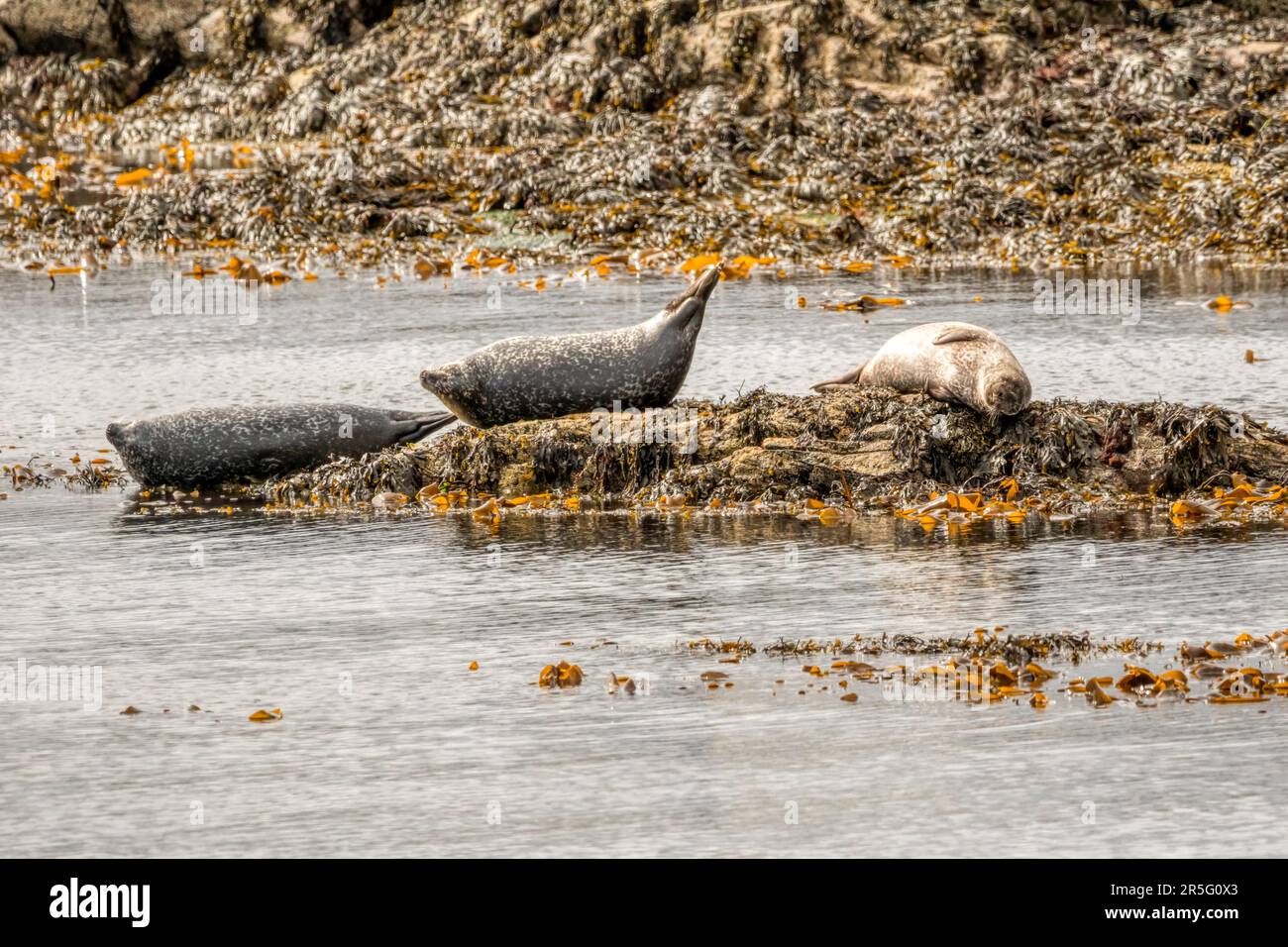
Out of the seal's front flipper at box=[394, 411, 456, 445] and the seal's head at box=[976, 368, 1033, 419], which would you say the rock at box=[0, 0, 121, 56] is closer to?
the seal's front flipper at box=[394, 411, 456, 445]

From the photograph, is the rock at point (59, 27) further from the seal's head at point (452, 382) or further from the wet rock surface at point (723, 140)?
the seal's head at point (452, 382)

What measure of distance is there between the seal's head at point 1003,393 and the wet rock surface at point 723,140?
1107cm

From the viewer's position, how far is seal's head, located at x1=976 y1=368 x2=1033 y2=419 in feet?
35.4

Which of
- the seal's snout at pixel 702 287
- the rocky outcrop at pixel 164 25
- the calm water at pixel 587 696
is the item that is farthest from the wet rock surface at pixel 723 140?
the seal's snout at pixel 702 287

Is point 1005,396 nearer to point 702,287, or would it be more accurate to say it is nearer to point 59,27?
point 702,287

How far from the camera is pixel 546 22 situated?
104ft

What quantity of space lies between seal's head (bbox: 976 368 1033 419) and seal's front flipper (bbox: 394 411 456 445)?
312 cm

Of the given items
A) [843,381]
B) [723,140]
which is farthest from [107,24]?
[843,381]

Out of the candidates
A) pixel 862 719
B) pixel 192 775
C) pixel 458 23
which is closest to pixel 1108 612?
pixel 862 719

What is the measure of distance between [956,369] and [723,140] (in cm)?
1558

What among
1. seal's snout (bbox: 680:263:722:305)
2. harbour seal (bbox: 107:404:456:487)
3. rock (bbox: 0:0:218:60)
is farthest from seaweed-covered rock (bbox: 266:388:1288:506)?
rock (bbox: 0:0:218:60)

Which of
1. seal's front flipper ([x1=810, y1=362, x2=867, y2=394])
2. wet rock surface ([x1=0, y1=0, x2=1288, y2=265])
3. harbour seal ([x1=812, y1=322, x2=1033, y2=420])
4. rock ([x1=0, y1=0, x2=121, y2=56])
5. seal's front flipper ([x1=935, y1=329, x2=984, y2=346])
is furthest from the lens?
rock ([x1=0, y1=0, x2=121, y2=56])

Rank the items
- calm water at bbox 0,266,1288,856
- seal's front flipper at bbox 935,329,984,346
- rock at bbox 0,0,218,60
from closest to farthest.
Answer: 1. calm water at bbox 0,266,1288,856
2. seal's front flipper at bbox 935,329,984,346
3. rock at bbox 0,0,218,60

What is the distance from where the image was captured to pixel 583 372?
38.7 feet
